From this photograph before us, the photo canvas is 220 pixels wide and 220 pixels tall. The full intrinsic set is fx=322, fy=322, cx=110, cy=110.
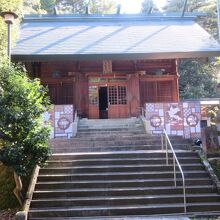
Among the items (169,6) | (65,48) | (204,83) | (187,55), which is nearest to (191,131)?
(187,55)

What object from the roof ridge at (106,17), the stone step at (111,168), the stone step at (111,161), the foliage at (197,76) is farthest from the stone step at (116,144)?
the foliage at (197,76)

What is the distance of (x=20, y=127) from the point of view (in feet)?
25.7

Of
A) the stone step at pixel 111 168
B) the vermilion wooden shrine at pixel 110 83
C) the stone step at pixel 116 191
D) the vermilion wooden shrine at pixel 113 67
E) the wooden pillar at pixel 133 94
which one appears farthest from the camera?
the vermilion wooden shrine at pixel 110 83

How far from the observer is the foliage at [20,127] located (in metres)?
7.62

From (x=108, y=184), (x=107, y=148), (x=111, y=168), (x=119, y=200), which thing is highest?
(x=107, y=148)

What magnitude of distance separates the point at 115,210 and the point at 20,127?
306cm

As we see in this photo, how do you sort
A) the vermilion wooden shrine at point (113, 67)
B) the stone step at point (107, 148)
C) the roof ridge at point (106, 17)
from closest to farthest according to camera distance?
1. the stone step at point (107, 148)
2. the vermilion wooden shrine at point (113, 67)
3. the roof ridge at point (106, 17)

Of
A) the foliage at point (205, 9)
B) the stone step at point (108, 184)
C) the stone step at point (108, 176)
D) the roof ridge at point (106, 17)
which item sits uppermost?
the foliage at point (205, 9)

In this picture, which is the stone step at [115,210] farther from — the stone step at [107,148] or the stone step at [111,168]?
the stone step at [107,148]

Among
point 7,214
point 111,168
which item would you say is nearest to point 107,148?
point 111,168

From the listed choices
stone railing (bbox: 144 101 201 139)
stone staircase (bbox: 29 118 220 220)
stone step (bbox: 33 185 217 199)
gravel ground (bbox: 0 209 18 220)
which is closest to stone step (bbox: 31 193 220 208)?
stone staircase (bbox: 29 118 220 220)

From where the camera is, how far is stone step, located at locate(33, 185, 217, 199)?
838 centimetres

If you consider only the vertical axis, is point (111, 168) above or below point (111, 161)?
below

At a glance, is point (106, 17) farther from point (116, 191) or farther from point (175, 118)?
point (116, 191)
